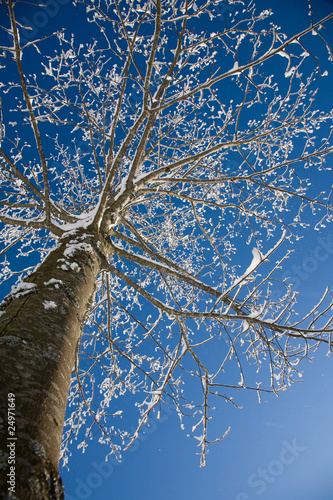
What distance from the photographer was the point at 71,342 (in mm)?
1251

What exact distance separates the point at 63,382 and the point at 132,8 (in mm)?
3113

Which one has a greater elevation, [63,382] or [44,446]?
[63,382]

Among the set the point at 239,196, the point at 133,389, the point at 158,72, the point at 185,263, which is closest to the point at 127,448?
the point at 133,389

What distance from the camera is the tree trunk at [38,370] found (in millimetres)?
689

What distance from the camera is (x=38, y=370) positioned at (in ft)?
3.13

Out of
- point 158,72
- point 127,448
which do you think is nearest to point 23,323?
point 127,448

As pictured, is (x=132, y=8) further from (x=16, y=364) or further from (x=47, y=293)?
(x=16, y=364)

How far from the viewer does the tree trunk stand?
2.26 feet

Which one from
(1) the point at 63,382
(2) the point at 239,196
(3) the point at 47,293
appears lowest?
(1) the point at 63,382

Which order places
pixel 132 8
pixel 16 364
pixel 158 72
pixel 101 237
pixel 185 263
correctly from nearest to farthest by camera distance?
1. pixel 16 364
2. pixel 101 237
3. pixel 132 8
4. pixel 158 72
5. pixel 185 263

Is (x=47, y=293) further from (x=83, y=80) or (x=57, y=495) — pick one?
(x=83, y=80)

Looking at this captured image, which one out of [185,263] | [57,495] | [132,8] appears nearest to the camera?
[57,495]

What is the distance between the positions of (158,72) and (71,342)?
3.12 m

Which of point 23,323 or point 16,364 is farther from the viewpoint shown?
point 23,323
